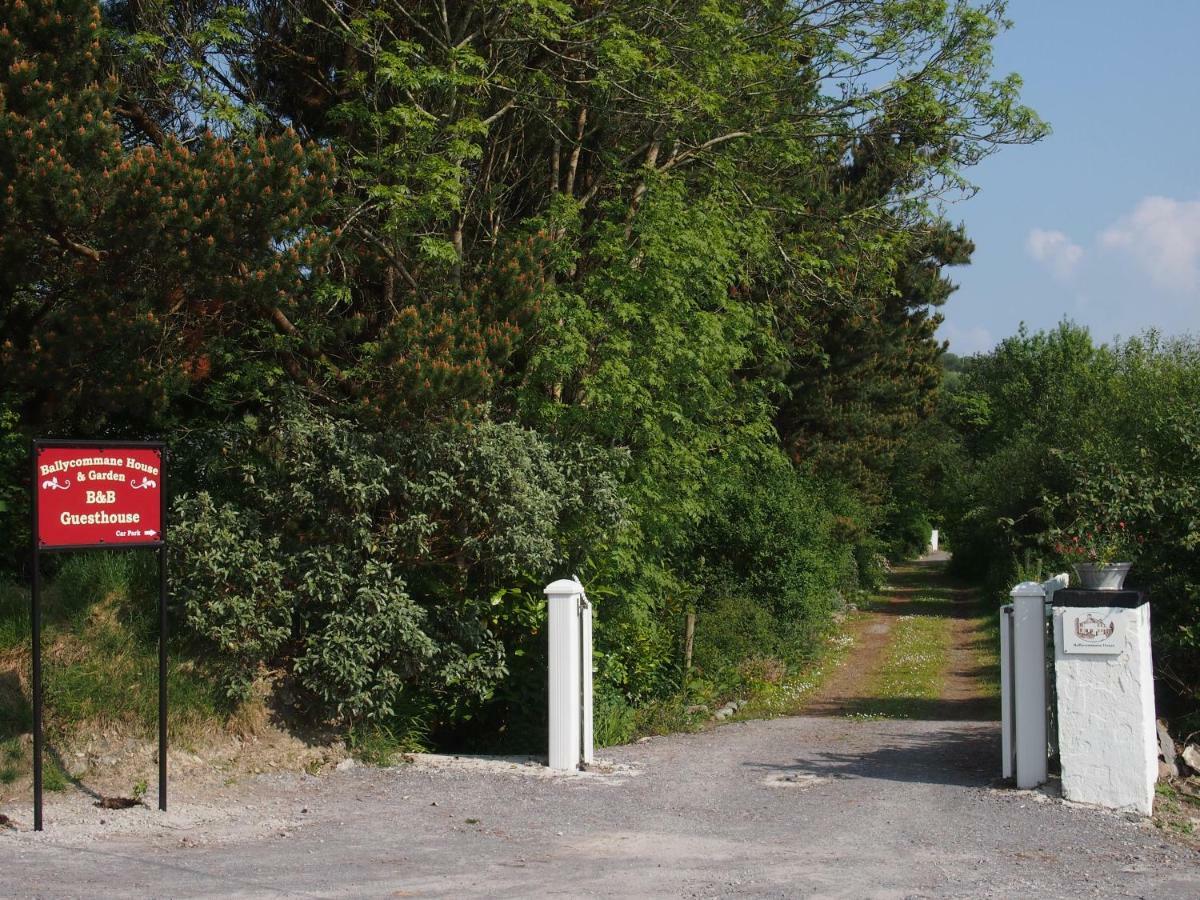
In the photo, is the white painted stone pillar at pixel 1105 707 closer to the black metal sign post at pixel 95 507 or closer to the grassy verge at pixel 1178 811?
the grassy verge at pixel 1178 811

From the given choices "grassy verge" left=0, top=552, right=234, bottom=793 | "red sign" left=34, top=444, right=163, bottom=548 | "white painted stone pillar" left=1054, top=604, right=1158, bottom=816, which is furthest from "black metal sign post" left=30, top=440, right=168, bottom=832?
"white painted stone pillar" left=1054, top=604, right=1158, bottom=816

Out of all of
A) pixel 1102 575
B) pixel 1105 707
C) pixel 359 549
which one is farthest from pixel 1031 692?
pixel 359 549

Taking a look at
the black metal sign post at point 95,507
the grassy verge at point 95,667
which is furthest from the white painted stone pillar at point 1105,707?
the grassy verge at point 95,667

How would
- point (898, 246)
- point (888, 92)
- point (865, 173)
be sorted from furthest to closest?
1. point (865, 173)
2. point (898, 246)
3. point (888, 92)

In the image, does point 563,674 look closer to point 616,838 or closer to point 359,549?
point 359,549

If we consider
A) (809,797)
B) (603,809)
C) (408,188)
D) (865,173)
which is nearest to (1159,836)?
(809,797)

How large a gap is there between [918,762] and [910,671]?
10.5m

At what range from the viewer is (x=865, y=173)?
26406 millimetres

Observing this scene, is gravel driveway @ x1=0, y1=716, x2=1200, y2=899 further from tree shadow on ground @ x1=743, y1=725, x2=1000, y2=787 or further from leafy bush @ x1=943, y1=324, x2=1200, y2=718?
leafy bush @ x1=943, y1=324, x2=1200, y2=718

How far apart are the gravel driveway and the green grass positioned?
514 centimetres

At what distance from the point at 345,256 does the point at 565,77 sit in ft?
15.1

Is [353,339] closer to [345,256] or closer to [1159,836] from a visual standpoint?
[345,256]

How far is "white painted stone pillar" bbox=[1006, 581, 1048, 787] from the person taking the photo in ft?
30.5

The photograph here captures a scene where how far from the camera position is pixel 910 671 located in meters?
20.8
